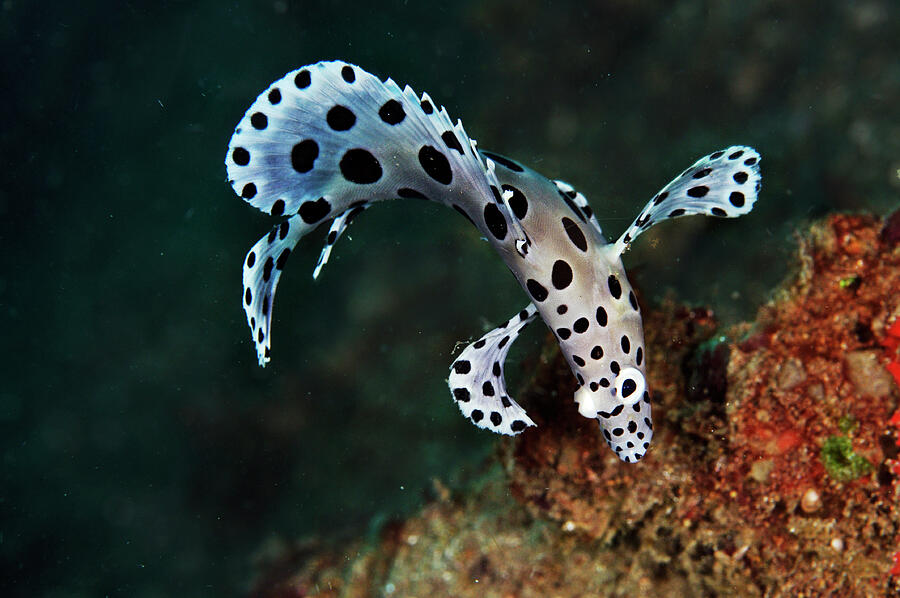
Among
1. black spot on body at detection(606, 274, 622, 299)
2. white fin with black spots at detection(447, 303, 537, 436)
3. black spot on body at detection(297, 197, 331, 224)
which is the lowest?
white fin with black spots at detection(447, 303, 537, 436)

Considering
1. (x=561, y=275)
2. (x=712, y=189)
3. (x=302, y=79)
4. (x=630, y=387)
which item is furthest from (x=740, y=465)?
(x=302, y=79)

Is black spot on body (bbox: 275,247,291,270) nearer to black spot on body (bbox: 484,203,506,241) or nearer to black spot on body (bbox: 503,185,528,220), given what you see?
black spot on body (bbox: 484,203,506,241)

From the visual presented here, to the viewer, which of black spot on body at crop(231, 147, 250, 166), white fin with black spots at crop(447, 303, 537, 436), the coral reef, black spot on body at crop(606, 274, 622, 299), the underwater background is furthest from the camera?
the coral reef

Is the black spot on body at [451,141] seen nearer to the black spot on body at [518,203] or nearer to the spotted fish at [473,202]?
the spotted fish at [473,202]

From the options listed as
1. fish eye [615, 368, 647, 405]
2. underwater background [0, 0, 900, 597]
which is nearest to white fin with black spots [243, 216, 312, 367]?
underwater background [0, 0, 900, 597]

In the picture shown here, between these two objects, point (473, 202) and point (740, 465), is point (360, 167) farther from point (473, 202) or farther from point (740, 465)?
point (740, 465)

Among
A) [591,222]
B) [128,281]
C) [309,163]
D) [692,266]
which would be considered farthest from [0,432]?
[692,266]
